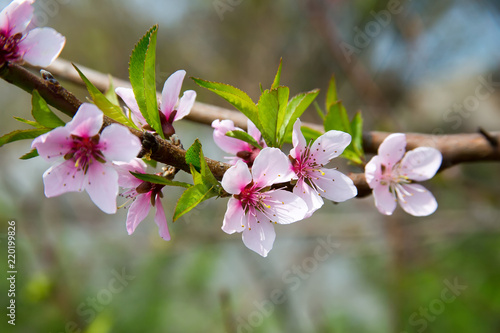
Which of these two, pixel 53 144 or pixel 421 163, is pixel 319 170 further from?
pixel 53 144

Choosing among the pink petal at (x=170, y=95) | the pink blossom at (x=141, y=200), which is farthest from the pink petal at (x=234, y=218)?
the pink petal at (x=170, y=95)

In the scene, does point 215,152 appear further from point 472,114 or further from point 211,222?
point 472,114

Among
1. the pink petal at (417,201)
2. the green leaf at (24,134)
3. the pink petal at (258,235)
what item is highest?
the green leaf at (24,134)

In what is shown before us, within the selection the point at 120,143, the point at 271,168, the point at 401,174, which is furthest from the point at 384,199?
the point at 120,143

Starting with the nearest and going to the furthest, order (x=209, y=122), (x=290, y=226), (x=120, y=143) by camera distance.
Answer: (x=120, y=143)
(x=209, y=122)
(x=290, y=226)

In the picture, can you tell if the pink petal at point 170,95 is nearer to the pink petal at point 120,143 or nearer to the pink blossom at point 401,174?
the pink petal at point 120,143

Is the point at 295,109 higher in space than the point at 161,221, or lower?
higher
